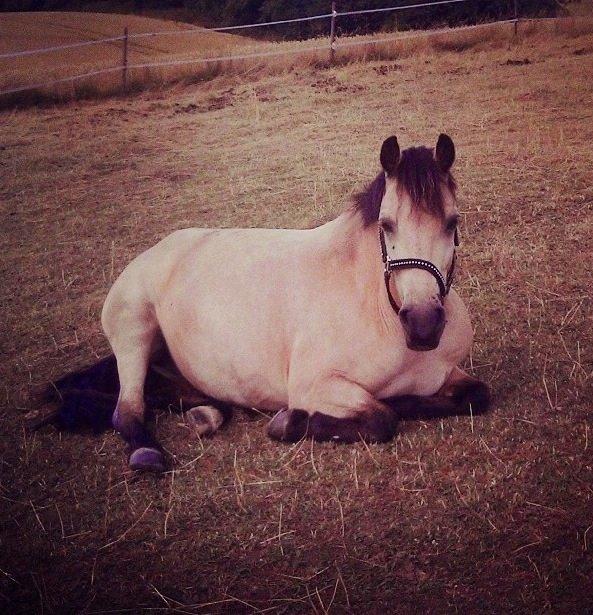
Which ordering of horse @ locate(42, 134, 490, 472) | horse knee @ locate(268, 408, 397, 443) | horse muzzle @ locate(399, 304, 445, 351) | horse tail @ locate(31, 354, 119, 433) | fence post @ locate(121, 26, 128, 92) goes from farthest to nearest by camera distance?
fence post @ locate(121, 26, 128, 92) → horse tail @ locate(31, 354, 119, 433) → horse knee @ locate(268, 408, 397, 443) → horse @ locate(42, 134, 490, 472) → horse muzzle @ locate(399, 304, 445, 351)

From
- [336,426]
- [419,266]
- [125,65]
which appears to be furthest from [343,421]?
[125,65]

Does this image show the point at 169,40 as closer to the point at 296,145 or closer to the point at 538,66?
the point at 296,145

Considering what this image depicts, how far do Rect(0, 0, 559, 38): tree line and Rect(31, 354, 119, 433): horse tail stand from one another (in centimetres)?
229

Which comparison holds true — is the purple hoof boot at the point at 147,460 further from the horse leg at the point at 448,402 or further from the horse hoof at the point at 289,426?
the horse leg at the point at 448,402

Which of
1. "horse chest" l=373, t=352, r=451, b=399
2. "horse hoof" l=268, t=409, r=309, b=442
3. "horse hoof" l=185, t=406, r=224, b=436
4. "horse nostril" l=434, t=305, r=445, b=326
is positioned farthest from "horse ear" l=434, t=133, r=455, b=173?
"horse hoof" l=185, t=406, r=224, b=436

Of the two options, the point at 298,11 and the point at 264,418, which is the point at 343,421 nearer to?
the point at 264,418

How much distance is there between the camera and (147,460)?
107 inches

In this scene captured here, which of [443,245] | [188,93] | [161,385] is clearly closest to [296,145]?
[188,93]

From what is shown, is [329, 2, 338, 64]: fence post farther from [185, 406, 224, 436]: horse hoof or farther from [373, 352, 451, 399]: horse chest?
[185, 406, 224, 436]: horse hoof

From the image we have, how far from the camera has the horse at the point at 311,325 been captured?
245 cm

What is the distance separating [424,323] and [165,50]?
332cm

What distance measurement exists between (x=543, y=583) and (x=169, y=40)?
4073 mm

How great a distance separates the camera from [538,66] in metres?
3.98

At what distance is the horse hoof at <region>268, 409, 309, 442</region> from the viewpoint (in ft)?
9.07
